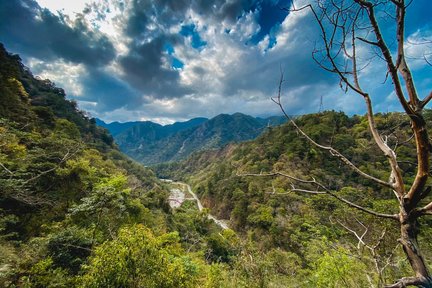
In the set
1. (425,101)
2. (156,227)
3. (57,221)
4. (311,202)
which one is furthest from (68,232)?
(311,202)

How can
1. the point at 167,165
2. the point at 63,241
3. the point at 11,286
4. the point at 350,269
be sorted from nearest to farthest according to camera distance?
1. the point at 11,286
2. the point at 63,241
3. the point at 350,269
4. the point at 167,165

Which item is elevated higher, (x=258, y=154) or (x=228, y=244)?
(x=258, y=154)

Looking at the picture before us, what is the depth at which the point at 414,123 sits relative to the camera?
1482 mm

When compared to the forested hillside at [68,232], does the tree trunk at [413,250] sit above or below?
above

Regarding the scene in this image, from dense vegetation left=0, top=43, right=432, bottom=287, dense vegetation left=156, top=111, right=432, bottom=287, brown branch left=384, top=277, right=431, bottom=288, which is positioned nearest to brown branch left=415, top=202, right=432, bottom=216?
brown branch left=384, top=277, right=431, bottom=288

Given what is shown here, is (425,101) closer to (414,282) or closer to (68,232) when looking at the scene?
(414,282)

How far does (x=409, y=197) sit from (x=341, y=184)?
134 ft

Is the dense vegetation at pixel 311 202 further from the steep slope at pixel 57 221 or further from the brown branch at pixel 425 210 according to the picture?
the brown branch at pixel 425 210

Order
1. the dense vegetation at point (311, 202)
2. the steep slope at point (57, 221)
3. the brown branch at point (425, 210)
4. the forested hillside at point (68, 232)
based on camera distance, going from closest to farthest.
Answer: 1. the brown branch at point (425, 210)
2. the forested hillside at point (68, 232)
3. the steep slope at point (57, 221)
4. the dense vegetation at point (311, 202)

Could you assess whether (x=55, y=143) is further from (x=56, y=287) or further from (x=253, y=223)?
(x=253, y=223)

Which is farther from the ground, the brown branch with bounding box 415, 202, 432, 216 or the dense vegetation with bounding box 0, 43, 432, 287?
the brown branch with bounding box 415, 202, 432, 216

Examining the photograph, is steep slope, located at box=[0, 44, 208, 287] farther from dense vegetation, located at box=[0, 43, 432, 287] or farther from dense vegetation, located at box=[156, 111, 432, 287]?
dense vegetation, located at box=[156, 111, 432, 287]

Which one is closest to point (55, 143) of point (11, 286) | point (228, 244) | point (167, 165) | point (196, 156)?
point (11, 286)

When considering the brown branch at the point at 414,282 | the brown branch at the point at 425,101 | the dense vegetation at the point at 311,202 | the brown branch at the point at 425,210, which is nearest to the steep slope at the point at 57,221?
the dense vegetation at the point at 311,202
